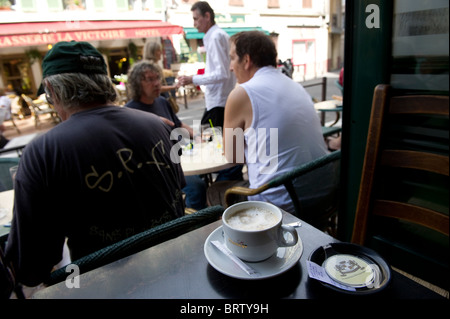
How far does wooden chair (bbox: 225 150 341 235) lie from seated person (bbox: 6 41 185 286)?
0.44 metres

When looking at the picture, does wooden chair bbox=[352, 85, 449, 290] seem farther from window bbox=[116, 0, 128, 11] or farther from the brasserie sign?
window bbox=[116, 0, 128, 11]

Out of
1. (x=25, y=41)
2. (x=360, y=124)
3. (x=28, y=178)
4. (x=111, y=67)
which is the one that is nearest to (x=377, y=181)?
(x=360, y=124)

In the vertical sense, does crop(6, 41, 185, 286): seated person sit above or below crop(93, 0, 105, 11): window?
below

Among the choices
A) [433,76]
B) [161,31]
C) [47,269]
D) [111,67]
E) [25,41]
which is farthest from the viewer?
[111,67]

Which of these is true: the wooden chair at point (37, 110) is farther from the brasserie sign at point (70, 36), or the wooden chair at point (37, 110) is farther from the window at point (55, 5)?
the window at point (55, 5)

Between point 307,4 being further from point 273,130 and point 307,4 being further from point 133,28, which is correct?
point 273,130

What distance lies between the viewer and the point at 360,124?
54.9 inches

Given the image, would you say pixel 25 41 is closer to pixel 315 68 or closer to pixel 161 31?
pixel 161 31

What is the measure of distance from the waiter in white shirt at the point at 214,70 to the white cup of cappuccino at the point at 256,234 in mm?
2569

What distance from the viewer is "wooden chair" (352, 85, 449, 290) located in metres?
0.98

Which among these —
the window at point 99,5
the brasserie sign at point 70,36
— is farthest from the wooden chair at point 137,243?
the window at point 99,5

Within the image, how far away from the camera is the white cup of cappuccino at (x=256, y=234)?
2.40 feet

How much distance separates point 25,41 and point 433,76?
36.0ft

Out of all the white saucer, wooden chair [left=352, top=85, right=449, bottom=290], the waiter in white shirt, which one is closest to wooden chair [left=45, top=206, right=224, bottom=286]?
the white saucer
